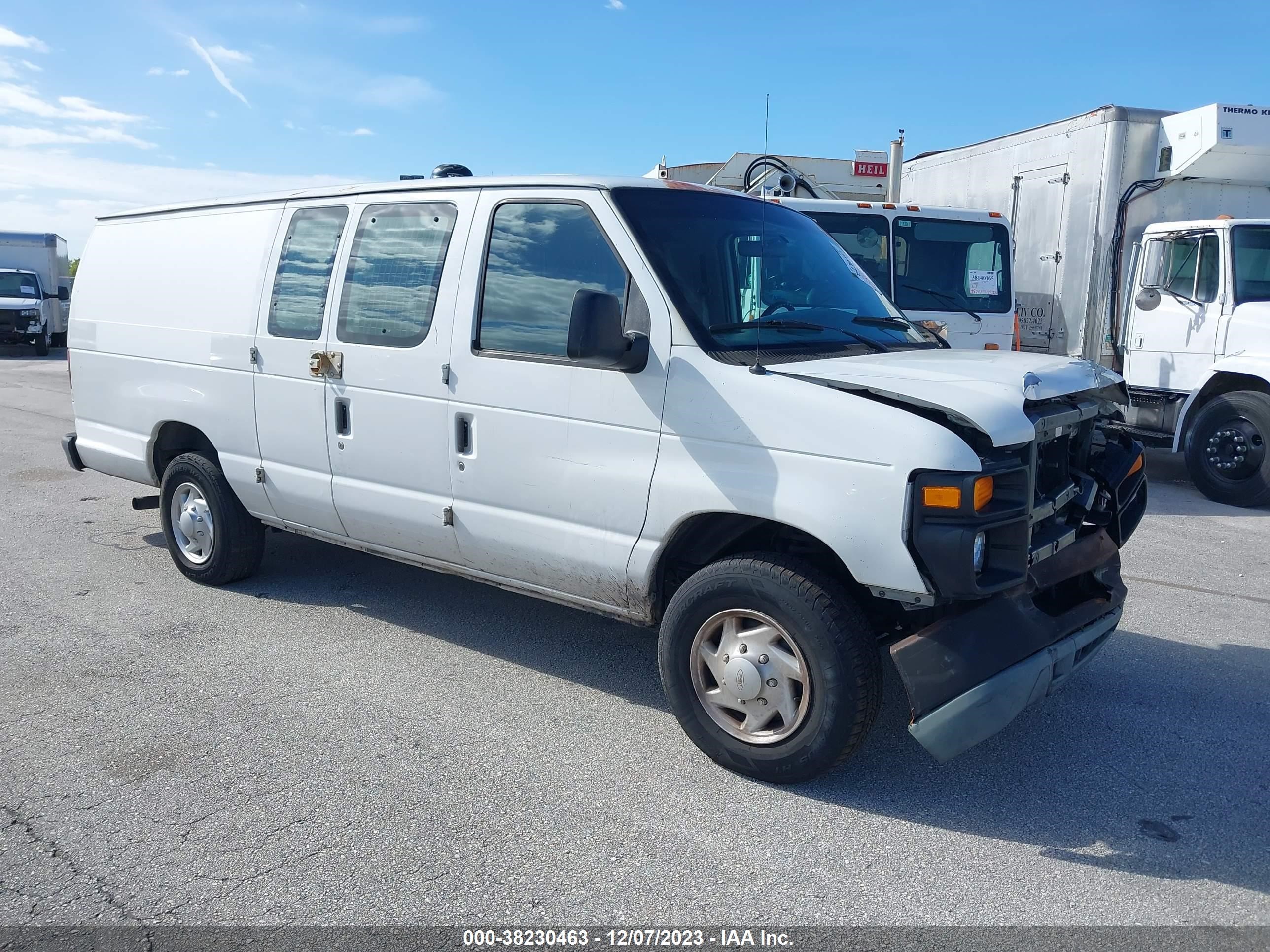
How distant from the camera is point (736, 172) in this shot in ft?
42.3

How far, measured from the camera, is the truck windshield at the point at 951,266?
400 inches

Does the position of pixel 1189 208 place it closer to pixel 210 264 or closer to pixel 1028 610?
pixel 1028 610

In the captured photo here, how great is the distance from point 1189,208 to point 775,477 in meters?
8.81

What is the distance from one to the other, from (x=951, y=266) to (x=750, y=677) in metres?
7.69

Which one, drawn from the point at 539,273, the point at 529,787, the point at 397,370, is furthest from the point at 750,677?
the point at 397,370

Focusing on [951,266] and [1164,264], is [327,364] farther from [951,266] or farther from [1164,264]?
[1164,264]

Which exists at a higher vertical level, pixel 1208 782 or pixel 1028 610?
pixel 1028 610

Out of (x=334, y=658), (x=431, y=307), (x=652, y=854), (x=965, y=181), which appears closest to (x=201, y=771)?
(x=334, y=658)

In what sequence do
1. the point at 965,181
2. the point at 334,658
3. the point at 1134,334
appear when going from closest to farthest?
the point at 334,658
the point at 1134,334
the point at 965,181

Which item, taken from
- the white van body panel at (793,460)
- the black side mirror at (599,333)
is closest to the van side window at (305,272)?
the black side mirror at (599,333)

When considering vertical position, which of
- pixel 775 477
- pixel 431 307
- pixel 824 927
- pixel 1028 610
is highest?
pixel 431 307

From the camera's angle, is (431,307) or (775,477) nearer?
(775,477)

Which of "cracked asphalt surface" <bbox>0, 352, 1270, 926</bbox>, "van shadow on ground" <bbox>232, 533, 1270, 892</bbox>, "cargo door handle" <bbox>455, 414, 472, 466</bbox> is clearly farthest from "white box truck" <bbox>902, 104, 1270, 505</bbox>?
"cargo door handle" <bbox>455, 414, 472, 466</bbox>

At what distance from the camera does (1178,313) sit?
9609 mm
